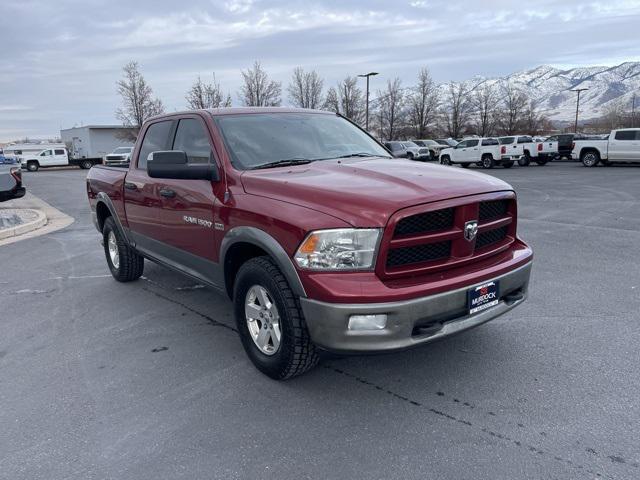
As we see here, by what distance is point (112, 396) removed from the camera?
11.3 ft

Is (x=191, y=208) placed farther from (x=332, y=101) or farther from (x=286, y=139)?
(x=332, y=101)

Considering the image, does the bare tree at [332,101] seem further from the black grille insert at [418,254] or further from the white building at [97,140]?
the black grille insert at [418,254]

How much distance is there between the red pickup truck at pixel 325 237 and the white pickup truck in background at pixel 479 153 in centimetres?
2612

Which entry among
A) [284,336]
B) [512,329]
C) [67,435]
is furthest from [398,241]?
[67,435]

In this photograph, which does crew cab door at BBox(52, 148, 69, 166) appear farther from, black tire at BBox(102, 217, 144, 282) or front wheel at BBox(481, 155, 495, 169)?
black tire at BBox(102, 217, 144, 282)

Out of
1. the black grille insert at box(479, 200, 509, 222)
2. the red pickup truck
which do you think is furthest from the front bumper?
the black grille insert at box(479, 200, 509, 222)

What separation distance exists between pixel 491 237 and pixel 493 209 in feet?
0.65

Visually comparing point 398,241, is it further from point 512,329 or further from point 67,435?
point 67,435

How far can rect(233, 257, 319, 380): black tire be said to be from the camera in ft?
10.5

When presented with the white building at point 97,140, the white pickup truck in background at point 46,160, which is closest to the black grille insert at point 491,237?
the white pickup truck in background at point 46,160

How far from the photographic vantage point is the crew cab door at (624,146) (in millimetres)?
25438

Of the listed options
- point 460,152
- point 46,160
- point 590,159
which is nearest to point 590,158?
point 590,159

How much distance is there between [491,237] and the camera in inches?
142

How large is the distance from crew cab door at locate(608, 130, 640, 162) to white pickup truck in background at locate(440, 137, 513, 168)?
5.00 meters
